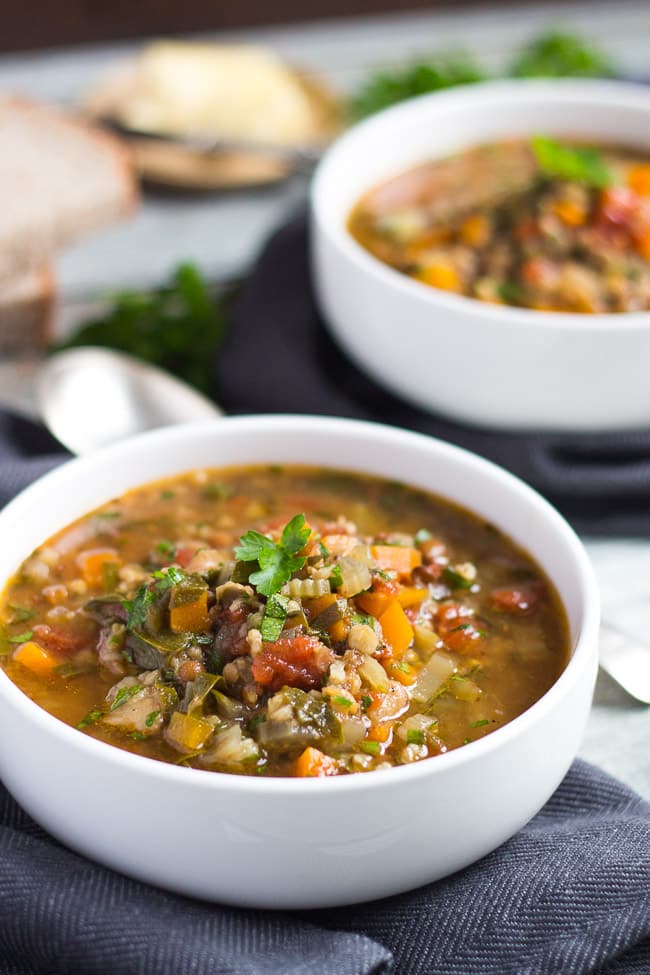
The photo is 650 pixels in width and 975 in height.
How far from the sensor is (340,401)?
3.97 m

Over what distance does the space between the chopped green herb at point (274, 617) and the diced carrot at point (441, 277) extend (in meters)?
1.69

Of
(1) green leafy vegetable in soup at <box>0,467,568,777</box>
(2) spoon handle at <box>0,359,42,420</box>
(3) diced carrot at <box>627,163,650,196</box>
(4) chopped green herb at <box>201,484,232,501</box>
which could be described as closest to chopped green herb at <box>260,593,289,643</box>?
(1) green leafy vegetable in soup at <box>0,467,568,777</box>

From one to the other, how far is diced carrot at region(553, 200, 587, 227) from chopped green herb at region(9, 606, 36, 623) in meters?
2.21

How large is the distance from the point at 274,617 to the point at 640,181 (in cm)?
263

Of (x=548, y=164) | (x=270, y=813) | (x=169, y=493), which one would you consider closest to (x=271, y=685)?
(x=270, y=813)

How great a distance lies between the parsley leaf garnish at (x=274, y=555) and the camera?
8.32ft

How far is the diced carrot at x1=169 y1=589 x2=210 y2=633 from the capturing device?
2.56 meters

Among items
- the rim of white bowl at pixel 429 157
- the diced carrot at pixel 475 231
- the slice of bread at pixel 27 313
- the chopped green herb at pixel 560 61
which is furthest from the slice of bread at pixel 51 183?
the chopped green herb at pixel 560 61

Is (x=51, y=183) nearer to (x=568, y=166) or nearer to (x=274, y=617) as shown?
(x=568, y=166)

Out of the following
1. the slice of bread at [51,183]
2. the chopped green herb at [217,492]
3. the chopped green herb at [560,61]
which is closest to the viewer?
the chopped green herb at [217,492]

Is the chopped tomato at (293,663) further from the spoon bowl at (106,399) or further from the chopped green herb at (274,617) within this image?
the spoon bowl at (106,399)

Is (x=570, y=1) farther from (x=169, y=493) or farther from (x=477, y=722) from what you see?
(x=477, y=722)

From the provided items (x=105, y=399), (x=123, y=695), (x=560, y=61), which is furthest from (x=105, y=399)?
(x=560, y=61)

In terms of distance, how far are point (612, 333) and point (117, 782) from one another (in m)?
1.96
